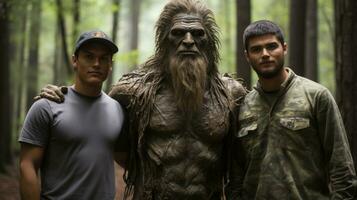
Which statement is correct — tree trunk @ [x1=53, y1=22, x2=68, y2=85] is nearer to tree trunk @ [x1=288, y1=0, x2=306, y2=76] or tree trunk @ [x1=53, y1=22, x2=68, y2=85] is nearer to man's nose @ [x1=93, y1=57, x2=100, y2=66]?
tree trunk @ [x1=288, y1=0, x2=306, y2=76]

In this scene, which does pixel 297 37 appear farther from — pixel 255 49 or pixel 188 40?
pixel 255 49

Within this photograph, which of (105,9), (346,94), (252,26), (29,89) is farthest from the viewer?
(29,89)

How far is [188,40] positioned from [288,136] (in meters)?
1.41

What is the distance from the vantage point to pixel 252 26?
4.19 metres

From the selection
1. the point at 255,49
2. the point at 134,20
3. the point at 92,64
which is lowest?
the point at 92,64

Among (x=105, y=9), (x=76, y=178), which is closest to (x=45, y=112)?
(x=76, y=178)

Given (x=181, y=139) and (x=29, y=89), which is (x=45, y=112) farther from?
(x=29, y=89)

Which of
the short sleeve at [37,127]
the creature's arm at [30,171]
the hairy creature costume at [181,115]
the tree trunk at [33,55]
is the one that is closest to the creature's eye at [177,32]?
the hairy creature costume at [181,115]

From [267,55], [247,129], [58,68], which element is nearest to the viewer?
[267,55]

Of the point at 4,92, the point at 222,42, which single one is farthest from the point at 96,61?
the point at 4,92

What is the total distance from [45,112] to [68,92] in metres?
0.36

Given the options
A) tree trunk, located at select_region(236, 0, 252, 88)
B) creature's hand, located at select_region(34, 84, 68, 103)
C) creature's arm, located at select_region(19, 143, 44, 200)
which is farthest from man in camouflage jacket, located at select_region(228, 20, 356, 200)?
tree trunk, located at select_region(236, 0, 252, 88)

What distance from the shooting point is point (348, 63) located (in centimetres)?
525

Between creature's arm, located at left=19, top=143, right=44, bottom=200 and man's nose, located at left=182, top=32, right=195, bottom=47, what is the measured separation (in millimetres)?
1720
